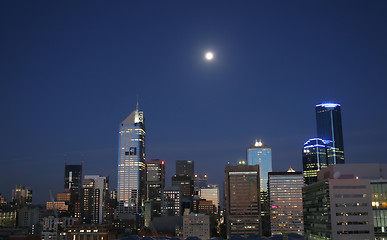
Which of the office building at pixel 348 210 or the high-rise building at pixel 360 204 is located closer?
the office building at pixel 348 210

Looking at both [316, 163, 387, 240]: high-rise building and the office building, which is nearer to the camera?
the office building

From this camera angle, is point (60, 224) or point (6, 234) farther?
point (60, 224)

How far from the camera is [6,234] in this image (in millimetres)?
180250

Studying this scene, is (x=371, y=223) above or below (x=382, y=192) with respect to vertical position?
below

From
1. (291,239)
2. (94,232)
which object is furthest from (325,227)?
(94,232)

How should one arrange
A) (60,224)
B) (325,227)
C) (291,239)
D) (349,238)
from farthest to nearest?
1. (60,224)
2. (291,239)
3. (325,227)
4. (349,238)

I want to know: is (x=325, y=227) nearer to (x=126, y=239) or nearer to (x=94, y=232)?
(x=126, y=239)

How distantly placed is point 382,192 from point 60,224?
13853 centimetres

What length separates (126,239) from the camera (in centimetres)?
14488

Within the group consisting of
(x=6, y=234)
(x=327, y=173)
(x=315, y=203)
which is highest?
(x=327, y=173)

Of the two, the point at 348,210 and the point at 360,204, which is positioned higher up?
the point at 360,204

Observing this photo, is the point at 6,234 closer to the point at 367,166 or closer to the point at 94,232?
the point at 94,232

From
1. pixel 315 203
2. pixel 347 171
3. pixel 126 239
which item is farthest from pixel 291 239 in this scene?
pixel 126 239

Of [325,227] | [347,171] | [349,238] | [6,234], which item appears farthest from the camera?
[6,234]
